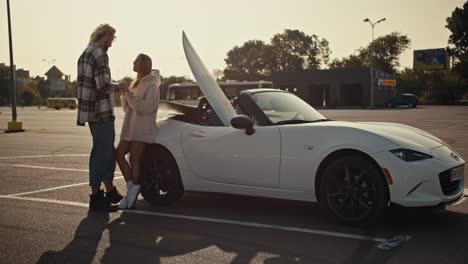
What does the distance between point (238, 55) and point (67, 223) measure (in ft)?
388

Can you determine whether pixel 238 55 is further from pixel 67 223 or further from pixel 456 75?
pixel 67 223

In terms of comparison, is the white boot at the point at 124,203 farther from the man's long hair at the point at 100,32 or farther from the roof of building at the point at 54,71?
the roof of building at the point at 54,71

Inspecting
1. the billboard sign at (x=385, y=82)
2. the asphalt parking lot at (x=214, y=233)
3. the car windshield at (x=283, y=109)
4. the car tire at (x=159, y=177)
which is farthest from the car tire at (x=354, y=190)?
the billboard sign at (x=385, y=82)

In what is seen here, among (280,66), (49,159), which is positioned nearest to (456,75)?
(280,66)

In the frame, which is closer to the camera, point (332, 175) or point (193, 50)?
point (332, 175)

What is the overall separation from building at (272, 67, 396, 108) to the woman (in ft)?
193

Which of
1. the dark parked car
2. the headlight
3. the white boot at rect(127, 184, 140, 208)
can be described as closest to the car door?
the white boot at rect(127, 184, 140, 208)

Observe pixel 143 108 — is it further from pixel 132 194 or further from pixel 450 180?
pixel 450 180

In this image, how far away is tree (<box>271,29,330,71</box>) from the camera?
114688mm

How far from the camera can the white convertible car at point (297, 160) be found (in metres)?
4.64

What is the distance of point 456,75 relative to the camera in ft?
235

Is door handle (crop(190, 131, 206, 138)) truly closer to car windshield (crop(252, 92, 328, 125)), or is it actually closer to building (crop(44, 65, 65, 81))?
car windshield (crop(252, 92, 328, 125))

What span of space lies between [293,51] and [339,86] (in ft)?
164

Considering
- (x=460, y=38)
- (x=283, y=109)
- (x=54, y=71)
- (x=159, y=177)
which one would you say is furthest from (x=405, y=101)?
(x=54, y=71)
